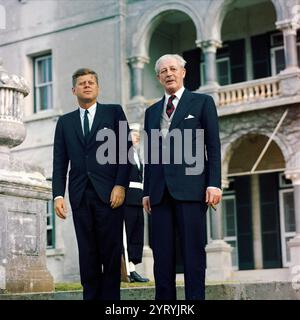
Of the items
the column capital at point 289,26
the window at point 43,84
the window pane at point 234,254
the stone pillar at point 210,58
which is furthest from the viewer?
the window at point 43,84

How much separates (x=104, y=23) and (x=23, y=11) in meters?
3.03

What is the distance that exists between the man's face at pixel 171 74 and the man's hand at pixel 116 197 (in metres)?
0.80

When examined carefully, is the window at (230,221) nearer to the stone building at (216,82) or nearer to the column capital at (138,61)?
the stone building at (216,82)

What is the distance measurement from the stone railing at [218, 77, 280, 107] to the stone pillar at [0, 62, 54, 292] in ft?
36.5

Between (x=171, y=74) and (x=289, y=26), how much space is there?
13467 mm

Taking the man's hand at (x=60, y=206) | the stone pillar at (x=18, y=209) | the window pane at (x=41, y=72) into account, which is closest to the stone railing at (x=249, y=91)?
the window pane at (x=41, y=72)

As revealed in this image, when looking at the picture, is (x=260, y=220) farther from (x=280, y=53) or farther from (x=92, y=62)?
(x=92, y=62)

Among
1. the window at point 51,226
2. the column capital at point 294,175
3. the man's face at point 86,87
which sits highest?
the column capital at point 294,175

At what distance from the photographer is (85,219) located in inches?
240

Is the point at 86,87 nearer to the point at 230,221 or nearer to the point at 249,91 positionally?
the point at 249,91

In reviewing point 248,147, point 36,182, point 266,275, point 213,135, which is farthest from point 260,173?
point 213,135

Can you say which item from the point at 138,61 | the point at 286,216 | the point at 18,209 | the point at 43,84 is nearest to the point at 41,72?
the point at 43,84

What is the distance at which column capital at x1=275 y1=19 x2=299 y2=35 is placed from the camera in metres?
18.9

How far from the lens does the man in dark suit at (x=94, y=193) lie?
6078 mm
